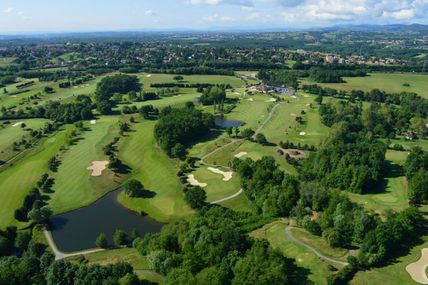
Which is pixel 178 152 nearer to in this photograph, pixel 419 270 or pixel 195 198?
pixel 195 198

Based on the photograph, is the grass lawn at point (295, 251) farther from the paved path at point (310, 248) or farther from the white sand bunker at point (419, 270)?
the white sand bunker at point (419, 270)

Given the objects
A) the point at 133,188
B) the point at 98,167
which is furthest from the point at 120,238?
the point at 98,167

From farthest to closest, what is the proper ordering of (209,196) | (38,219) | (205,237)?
(209,196), (38,219), (205,237)

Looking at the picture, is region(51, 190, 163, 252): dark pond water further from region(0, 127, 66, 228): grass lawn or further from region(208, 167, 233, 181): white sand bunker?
region(208, 167, 233, 181): white sand bunker

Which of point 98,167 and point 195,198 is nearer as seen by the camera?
point 195,198

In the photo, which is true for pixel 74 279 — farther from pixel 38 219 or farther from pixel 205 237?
pixel 38 219

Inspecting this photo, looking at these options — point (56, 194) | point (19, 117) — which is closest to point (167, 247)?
point (56, 194)

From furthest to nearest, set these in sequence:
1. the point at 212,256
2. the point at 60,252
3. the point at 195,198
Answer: the point at 195,198 < the point at 60,252 < the point at 212,256
